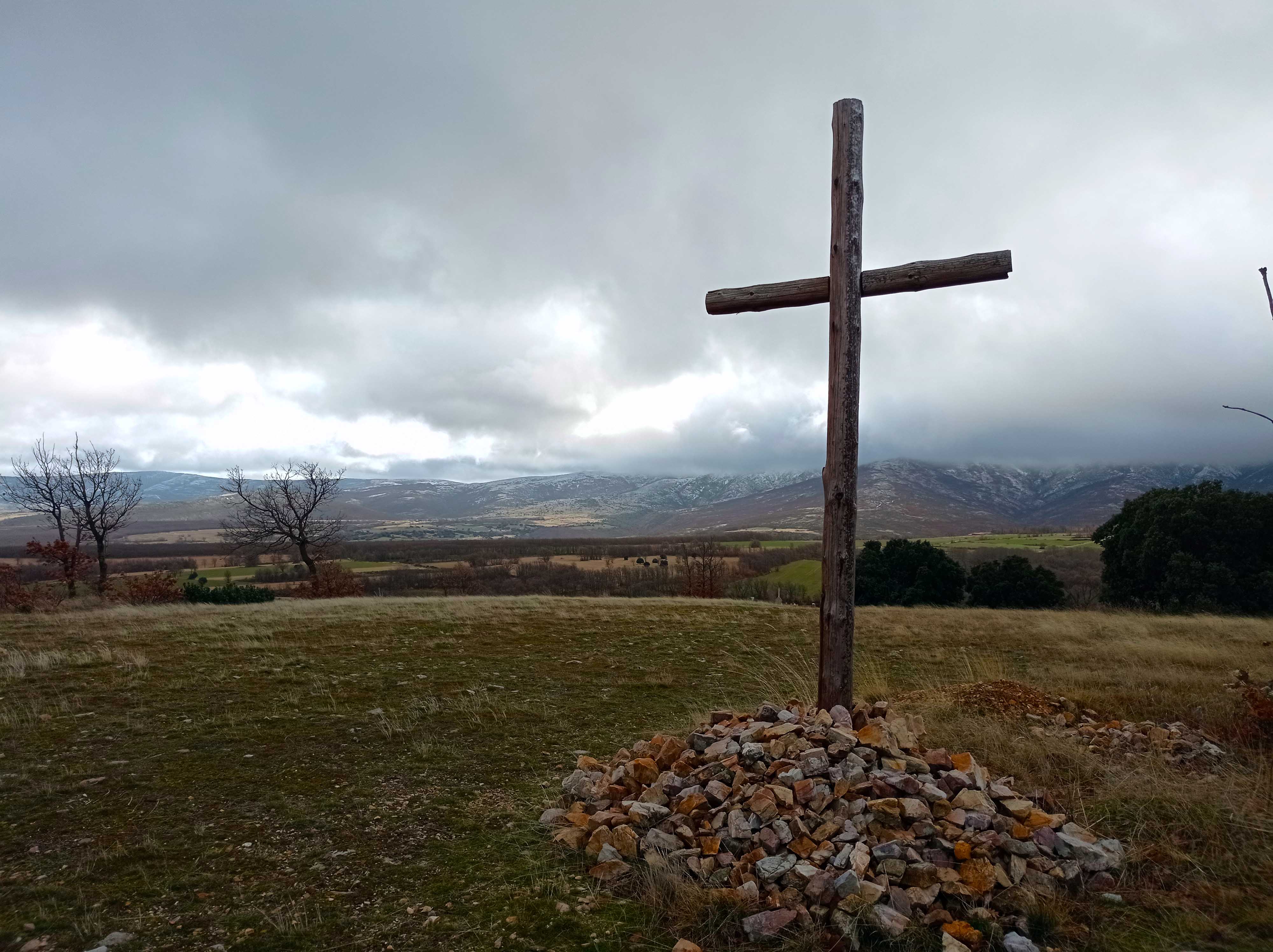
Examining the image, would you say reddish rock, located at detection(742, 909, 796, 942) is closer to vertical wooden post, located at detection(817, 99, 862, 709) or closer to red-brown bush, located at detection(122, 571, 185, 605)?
vertical wooden post, located at detection(817, 99, 862, 709)

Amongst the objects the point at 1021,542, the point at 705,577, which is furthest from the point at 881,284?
the point at 1021,542

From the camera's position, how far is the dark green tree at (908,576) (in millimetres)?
30953

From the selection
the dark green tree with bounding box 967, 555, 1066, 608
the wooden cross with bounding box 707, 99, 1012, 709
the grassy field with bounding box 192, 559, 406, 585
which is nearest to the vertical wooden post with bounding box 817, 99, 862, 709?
the wooden cross with bounding box 707, 99, 1012, 709

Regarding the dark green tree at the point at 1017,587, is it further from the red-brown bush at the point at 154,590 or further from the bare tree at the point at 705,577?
the red-brown bush at the point at 154,590

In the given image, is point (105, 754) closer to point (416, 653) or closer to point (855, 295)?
point (416, 653)

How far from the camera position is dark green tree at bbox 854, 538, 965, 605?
102 feet

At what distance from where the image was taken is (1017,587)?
29188 mm

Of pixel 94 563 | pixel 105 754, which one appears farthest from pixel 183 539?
pixel 105 754

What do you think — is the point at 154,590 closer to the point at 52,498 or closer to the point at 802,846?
the point at 52,498

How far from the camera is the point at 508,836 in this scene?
454 cm

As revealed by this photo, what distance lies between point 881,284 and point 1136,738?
4.80m

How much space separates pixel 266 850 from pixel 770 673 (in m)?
8.14

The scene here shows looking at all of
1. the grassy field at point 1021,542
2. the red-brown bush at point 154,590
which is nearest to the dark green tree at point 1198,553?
the grassy field at point 1021,542

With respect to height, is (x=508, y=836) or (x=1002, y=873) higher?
(x=1002, y=873)
